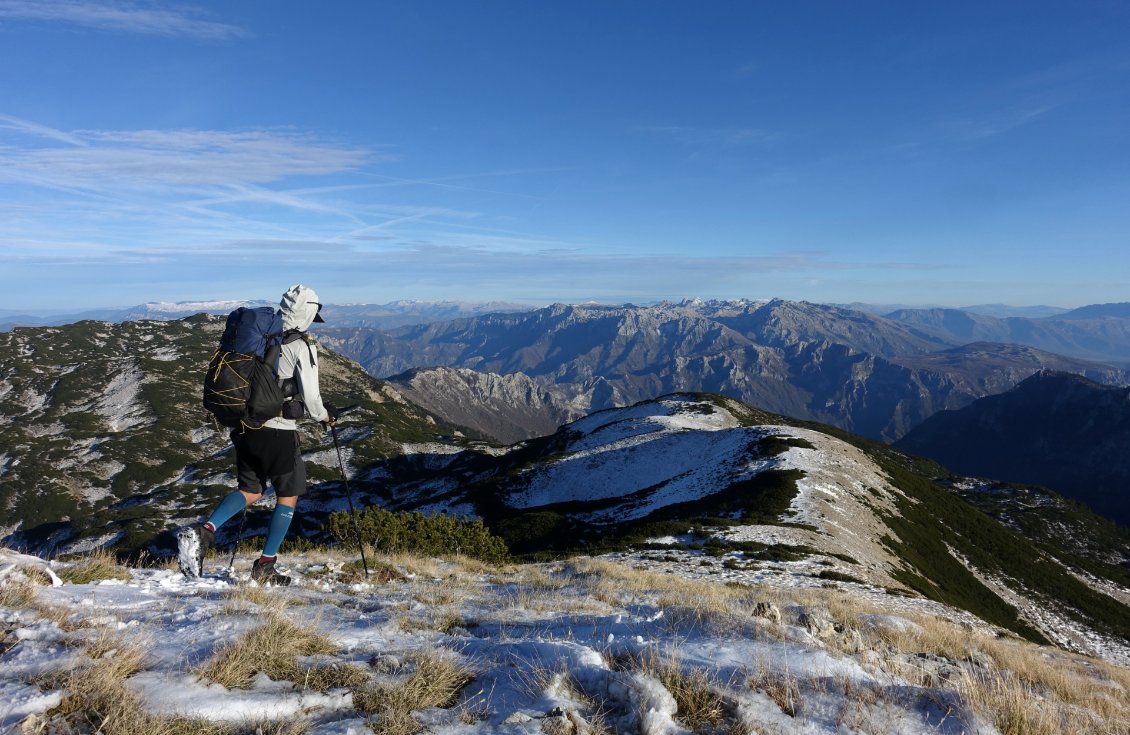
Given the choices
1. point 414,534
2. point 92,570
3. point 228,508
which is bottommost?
point 414,534

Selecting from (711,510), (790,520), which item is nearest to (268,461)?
(790,520)

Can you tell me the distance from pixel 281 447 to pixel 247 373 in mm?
1341

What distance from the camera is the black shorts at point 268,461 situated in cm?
782

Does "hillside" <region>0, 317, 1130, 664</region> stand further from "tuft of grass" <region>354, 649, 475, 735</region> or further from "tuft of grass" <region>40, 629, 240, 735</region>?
"tuft of grass" <region>354, 649, 475, 735</region>

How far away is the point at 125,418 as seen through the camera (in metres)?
170

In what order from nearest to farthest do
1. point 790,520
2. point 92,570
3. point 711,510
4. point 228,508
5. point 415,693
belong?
1. point 415,693
2. point 92,570
3. point 228,508
4. point 790,520
5. point 711,510

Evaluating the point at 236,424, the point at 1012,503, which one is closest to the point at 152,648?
the point at 236,424

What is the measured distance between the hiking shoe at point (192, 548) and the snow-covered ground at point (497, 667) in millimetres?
724

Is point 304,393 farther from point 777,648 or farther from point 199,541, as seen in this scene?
point 777,648

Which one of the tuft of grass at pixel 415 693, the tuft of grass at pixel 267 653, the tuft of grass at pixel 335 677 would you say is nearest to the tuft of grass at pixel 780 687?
the tuft of grass at pixel 415 693

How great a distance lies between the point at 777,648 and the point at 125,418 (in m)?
222

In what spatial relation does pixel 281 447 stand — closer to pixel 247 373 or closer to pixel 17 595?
pixel 247 373

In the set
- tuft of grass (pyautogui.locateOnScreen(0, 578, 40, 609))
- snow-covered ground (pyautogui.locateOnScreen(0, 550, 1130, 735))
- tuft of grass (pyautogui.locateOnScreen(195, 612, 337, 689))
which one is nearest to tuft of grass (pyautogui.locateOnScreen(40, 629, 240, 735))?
snow-covered ground (pyautogui.locateOnScreen(0, 550, 1130, 735))

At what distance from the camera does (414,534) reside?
20.0 metres
